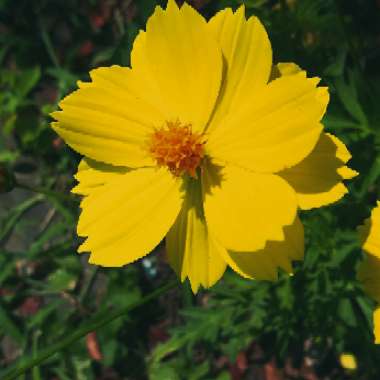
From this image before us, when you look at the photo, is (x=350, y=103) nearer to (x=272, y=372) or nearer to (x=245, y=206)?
(x=245, y=206)

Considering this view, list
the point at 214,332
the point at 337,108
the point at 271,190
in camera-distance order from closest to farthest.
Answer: the point at 271,190 → the point at 337,108 → the point at 214,332

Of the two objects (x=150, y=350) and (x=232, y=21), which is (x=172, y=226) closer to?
(x=232, y=21)

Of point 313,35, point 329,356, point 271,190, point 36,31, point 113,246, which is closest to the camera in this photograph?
point 271,190

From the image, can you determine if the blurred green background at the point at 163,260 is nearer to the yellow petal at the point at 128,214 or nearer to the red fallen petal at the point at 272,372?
the red fallen petal at the point at 272,372

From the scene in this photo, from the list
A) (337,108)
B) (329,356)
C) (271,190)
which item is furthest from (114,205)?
(329,356)

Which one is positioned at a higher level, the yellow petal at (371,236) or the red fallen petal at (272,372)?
the yellow petal at (371,236)

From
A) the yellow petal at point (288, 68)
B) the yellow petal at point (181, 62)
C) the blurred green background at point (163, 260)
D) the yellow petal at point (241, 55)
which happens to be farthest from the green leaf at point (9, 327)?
the yellow petal at point (288, 68)

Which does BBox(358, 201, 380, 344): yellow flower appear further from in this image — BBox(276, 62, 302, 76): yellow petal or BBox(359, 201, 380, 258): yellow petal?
BBox(276, 62, 302, 76): yellow petal

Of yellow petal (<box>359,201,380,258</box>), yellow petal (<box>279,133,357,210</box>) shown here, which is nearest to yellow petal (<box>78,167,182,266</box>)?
yellow petal (<box>279,133,357,210</box>)
